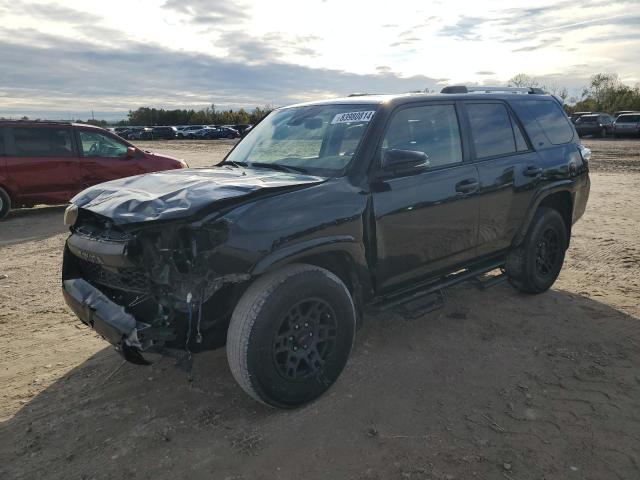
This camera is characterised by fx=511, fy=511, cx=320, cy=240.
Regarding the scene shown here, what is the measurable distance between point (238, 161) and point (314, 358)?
6.31 feet

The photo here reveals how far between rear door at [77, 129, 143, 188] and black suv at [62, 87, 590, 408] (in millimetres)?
6548

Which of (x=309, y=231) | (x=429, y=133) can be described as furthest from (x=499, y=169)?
(x=309, y=231)

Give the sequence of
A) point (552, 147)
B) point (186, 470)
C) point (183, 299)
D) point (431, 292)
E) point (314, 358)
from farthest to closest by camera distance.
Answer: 1. point (552, 147)
2. point (431, 292)
3. point (314, 358)
4. point (183, 299)
5. point (186, 470)

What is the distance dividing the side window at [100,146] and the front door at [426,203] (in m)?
8.08

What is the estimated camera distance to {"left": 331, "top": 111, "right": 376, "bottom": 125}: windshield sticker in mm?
3741

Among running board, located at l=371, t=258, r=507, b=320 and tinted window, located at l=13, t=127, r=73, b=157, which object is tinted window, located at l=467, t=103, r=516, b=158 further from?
tinted window, located at l=13, t=127, r=73, b=157

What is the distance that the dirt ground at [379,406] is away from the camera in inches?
107

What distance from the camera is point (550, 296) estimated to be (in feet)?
16.9

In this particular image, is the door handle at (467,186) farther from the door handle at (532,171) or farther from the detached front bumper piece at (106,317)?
the detached front bumper piece at (106,317)

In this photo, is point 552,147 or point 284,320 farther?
point 552,147

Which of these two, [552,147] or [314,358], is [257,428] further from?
[552,147]

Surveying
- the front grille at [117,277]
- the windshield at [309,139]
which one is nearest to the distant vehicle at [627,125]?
the windshield at [309,139]

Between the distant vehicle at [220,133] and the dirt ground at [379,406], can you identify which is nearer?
the dirt ground at [379,406]

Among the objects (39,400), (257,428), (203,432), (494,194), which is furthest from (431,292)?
(39,400)
